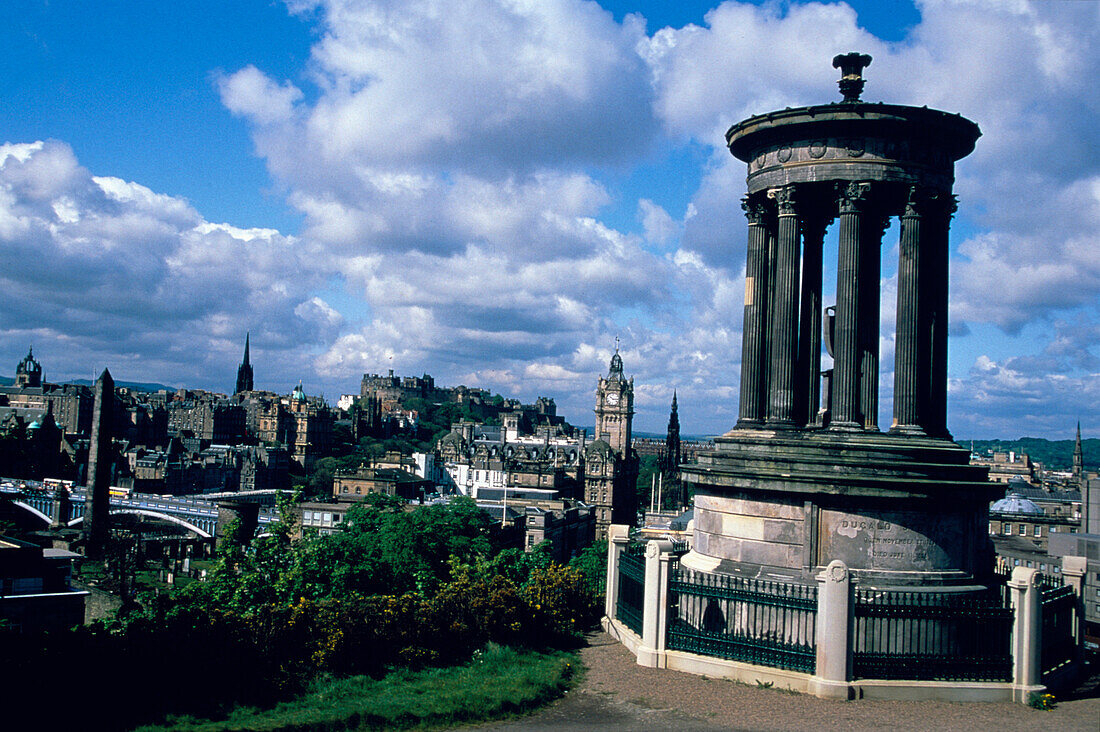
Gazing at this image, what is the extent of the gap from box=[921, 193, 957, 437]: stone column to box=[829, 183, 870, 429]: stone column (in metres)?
1.85

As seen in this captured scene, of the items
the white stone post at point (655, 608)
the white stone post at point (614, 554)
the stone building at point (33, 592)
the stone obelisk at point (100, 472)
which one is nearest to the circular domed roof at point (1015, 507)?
the stone obelisk at point (100, 472)

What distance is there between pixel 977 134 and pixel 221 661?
1907 cm

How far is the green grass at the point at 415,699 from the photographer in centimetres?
1453

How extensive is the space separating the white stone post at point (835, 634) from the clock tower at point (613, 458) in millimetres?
113967

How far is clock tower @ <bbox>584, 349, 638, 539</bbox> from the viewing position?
482ft

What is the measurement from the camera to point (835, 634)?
642 inches

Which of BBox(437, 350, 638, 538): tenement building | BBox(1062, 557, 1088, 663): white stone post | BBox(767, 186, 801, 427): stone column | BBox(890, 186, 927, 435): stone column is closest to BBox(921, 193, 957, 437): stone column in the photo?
BBox(890, 186, 927, 435): stone column

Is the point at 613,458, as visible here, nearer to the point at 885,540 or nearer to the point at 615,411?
the point at 615,411

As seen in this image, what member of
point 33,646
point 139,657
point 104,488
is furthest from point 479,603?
point 104,488

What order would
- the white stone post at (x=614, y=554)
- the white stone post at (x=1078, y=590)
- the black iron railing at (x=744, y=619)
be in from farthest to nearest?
the white stone post at (x=614, y=554) < the white stone post at (x=1078, y=590) < the black iron railing at (x=744, y=619)

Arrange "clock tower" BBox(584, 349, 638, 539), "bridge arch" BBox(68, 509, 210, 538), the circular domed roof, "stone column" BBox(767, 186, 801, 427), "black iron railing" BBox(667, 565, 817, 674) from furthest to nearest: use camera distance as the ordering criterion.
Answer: "clock tower" BBox(584, 349, 638, 539), the circular domed roof, "bridge arch" BBox(68, 509, 210, 538), "stone column" BBox(767, 186, 801, 427), "black iron railing" BBox(667, 565, 817, 674)

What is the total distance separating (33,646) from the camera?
15.0m

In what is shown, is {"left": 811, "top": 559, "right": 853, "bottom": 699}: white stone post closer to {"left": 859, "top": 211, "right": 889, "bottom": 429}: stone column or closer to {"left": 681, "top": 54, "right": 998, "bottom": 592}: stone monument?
{"left": 681, "top": 54, "right": 998, "bottom": 592}: stone monument

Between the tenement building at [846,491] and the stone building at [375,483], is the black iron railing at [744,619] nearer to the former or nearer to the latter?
the tenement building at [846,491]
